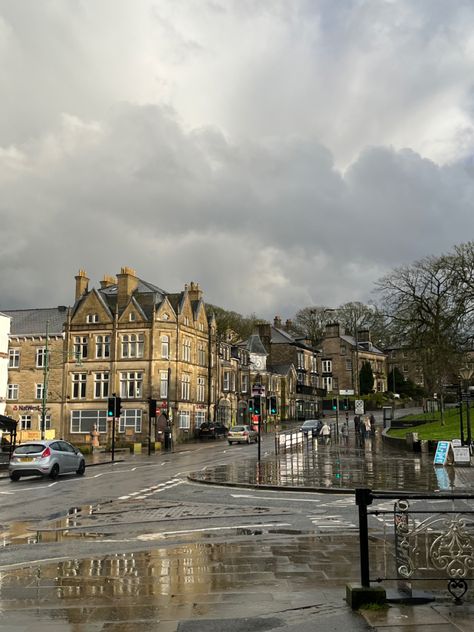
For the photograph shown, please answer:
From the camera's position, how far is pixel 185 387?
62.1 metres

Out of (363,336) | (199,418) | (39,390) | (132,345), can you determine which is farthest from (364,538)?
(363,336)

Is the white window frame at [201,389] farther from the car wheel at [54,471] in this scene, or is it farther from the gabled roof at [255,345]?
the car wheel at [54,471]

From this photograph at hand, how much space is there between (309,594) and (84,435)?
54349 millimetres

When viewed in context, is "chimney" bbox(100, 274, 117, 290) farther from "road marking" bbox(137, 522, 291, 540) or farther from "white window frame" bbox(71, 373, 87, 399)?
"road marking" bbox(137, 522, 291, 540)

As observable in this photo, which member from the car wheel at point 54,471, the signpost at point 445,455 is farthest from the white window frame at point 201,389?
the signpost at point 445,455

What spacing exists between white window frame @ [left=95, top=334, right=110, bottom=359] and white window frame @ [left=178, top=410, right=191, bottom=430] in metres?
9.19

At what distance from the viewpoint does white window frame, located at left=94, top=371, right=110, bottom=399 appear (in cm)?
5997

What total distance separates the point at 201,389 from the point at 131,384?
31.5 ft

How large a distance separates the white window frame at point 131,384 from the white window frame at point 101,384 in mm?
1512

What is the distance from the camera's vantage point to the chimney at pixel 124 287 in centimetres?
6191

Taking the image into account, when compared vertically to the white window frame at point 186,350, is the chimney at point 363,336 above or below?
above

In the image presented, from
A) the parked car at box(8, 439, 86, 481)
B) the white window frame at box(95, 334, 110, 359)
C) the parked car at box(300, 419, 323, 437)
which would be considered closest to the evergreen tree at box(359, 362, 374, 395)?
the parked car at box(300, 419, 323, 437)

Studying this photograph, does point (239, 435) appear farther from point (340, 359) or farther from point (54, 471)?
point (340, 359)

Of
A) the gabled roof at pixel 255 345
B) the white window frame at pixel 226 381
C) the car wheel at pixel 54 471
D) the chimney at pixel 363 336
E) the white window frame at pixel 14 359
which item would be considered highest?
the chimney at pixel 363 336
